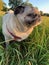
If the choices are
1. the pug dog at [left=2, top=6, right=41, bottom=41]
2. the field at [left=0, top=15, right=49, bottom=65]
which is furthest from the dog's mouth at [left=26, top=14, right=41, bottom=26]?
the field at [left=0, top=15, right=49, bottom=65]

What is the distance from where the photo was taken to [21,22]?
2.21m

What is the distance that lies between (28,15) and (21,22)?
140 millimetres

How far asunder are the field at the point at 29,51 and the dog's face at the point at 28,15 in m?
0.29

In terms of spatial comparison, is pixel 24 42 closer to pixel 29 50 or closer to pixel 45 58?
pixel 29 50

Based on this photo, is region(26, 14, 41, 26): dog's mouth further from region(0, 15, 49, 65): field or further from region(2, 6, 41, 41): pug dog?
region(0, 15, 49, 65): field

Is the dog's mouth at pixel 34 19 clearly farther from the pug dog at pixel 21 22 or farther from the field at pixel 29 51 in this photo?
the field at pixel 29 51

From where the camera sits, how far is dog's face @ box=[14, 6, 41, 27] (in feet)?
6.68

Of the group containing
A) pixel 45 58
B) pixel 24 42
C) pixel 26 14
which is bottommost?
pixel 45 58

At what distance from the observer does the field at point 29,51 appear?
2318 mm

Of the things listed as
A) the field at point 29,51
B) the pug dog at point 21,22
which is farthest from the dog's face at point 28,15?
the field at point 29,51

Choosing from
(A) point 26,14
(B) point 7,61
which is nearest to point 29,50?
(B) point 7,61

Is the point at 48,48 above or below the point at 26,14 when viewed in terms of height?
below

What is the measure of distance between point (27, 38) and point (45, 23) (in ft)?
1.24

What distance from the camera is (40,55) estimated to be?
2.42 meters
